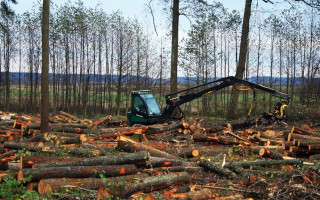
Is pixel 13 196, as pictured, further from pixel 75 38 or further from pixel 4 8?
pixel 75 38

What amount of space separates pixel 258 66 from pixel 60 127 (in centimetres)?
2746

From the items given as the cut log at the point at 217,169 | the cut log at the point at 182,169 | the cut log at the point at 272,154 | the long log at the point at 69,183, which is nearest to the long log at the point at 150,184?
the long log at the point at 69,183

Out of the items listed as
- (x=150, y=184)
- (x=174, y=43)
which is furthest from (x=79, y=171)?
(x=174, y=43)

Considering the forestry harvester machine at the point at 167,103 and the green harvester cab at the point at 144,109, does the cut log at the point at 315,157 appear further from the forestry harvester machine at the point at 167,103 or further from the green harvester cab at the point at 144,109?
the green harvester cab at the point at 144,109

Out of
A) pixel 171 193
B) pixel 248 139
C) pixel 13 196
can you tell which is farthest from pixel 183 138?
pixel 13 196

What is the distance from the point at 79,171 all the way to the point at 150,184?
140 cm

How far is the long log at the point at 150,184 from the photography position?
5355 millimetres

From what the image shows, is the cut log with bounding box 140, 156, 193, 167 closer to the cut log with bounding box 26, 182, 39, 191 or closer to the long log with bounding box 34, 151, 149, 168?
the long log with bounding box 34, 151, 149, 168

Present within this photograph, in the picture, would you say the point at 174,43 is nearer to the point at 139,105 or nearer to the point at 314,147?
the point at 139,105

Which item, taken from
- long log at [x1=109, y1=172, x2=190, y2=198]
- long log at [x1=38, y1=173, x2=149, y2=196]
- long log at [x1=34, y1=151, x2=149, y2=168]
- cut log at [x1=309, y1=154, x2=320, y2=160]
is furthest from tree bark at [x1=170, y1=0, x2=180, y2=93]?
long log at [x1=38, y1=173, x2=149, y2=196]

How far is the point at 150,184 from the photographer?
5.72 metres

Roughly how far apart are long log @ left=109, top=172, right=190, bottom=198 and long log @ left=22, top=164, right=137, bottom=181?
0.47 metres

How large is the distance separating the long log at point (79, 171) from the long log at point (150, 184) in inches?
18.5

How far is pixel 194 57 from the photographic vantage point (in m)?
32.2
